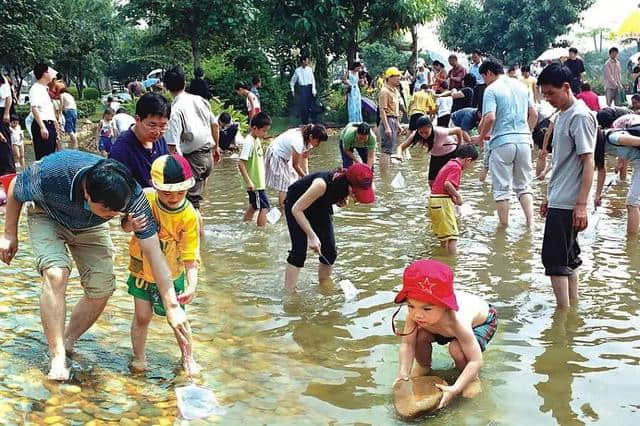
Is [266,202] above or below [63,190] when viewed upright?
below

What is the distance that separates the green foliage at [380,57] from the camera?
40.2 meters

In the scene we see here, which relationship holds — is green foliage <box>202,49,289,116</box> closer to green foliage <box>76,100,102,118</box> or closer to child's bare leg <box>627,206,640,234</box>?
green foliage <box>76,100,102,118</box>

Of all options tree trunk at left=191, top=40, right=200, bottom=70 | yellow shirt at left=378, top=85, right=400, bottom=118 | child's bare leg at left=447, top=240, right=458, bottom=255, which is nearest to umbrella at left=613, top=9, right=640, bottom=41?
yellow shirt at left=378, top=85, right=400, bottom=118

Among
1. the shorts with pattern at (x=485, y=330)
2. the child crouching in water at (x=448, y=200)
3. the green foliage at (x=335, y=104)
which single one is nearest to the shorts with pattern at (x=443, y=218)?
the child crouching in water at (x=448, y=200)

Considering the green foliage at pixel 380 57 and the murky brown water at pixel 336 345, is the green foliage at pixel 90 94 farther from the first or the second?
the murky brown water at pixel 336 345

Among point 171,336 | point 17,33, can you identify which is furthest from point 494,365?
point 17,33

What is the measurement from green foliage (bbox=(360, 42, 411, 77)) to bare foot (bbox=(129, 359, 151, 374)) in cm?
3759

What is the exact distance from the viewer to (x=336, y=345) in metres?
4.71

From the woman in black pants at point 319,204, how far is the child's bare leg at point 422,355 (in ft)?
4.20

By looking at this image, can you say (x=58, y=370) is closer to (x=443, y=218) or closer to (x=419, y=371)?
(x=419, y=371)

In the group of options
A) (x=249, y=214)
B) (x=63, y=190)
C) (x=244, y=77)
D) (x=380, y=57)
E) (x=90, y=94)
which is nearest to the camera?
(x=63, y=190)

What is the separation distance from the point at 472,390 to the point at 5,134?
746 cm

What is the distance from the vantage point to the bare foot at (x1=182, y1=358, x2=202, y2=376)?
397 cm

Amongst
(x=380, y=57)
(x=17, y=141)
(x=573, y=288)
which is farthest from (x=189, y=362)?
(x=380, y=57)
